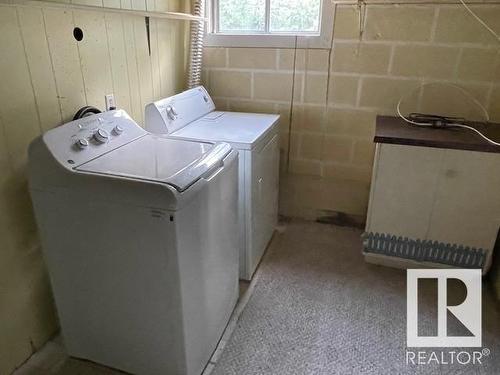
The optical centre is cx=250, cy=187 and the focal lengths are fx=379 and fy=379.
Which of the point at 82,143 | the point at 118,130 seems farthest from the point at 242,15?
the point at 82,143

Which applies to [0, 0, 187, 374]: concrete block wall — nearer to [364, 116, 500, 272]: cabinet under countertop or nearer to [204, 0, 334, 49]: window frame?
[204, 0, 334, 49]: window frame

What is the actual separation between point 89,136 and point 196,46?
1220 mm

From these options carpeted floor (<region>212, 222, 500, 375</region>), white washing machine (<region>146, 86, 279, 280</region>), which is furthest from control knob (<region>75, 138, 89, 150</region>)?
carpeted floor (<region>212, 222, 500, 375</region>)

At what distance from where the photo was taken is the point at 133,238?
1273 mm

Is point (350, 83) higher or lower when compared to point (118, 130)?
higher

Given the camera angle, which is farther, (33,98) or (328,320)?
(328,320)

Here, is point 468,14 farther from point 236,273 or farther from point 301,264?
point 236,273

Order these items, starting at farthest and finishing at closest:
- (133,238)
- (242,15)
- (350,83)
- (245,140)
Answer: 1. (242,15)
2. (350,83)
3. (245,140)
4. (133,238)

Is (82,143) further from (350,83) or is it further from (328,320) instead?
(350,83)

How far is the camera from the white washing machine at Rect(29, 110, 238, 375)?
125 centimetres

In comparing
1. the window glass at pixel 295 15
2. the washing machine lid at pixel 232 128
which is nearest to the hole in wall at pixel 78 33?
the washing machine lid at pixel 232 128

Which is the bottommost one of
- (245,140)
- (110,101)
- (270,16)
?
(245,140)

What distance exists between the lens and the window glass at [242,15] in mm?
2496

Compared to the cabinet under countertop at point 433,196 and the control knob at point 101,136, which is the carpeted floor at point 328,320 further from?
the control knob at point 101,136
